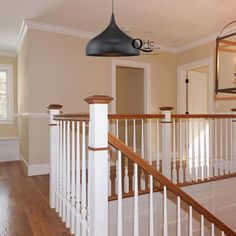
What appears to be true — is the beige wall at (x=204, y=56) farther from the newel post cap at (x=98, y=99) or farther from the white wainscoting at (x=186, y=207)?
the newel post cap at (x=98, y=99)

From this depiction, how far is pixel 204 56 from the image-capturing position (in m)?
5.06

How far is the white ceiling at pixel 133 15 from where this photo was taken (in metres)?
3.43

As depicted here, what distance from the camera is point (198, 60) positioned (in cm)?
521

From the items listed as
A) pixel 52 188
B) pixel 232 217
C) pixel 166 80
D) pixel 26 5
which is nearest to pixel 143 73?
pixel 166 80

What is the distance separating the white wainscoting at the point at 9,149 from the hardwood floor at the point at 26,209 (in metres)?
1.48

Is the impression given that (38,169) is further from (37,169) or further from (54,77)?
(54,77)

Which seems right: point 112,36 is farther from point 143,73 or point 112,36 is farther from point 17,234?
point 143,73

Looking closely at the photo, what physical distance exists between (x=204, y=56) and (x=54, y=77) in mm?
3033

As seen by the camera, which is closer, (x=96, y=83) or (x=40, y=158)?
(x=40, y=158)

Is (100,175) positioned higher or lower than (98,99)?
lower

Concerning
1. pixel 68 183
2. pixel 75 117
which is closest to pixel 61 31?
pixel 75 117

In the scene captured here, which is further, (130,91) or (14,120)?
(130,91)

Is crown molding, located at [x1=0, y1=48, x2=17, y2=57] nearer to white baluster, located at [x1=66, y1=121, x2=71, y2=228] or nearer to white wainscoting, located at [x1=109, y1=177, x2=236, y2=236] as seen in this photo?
white baluster, located at [x1=66, y1=121, x2=71, y2=228]

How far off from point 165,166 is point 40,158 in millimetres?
2165
